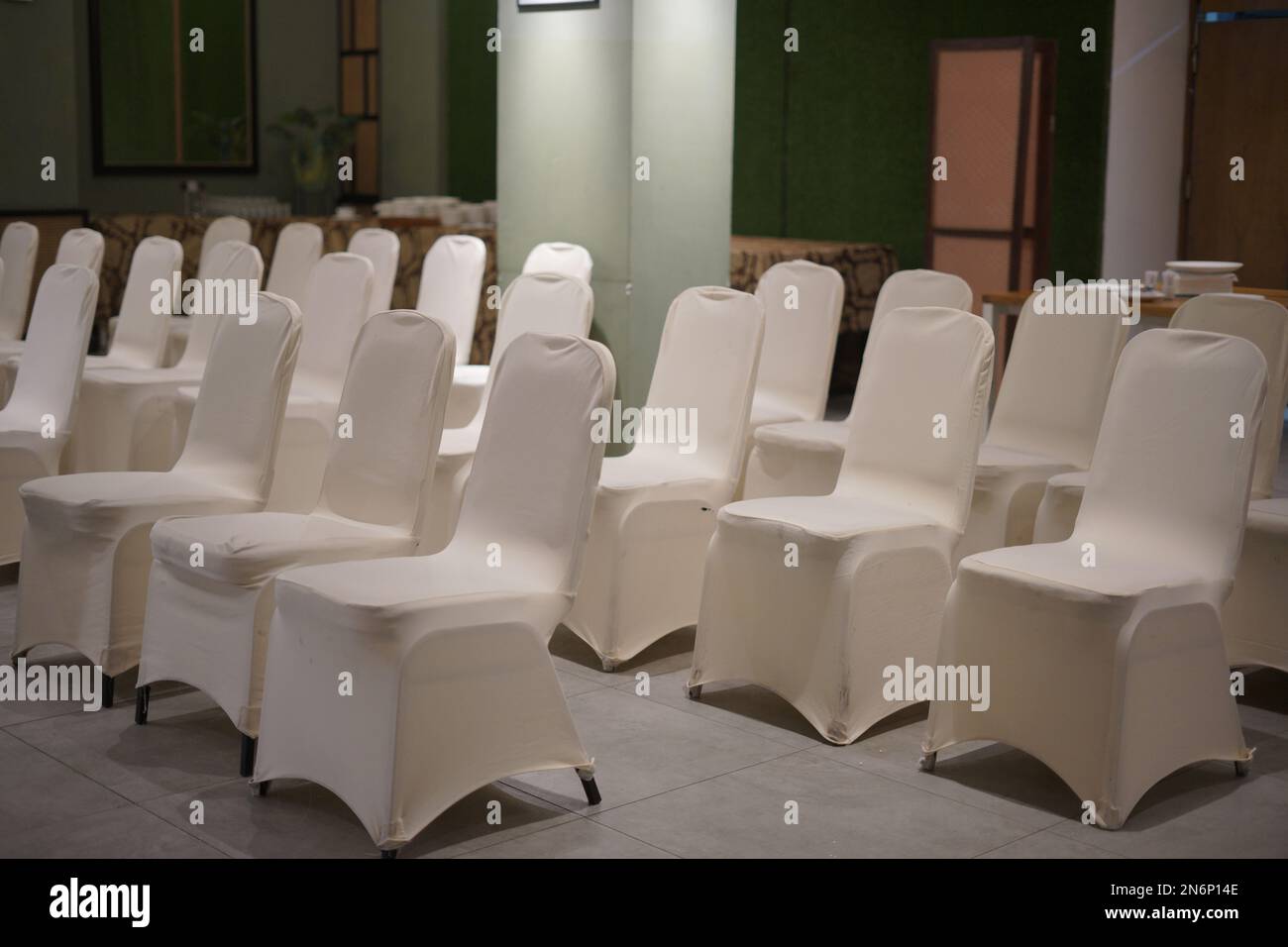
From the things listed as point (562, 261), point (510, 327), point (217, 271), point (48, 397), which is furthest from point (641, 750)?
point (217, 271)

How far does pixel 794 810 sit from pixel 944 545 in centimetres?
90

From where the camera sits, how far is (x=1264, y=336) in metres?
4.28

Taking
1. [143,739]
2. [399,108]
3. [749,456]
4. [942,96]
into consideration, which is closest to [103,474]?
[143,739]

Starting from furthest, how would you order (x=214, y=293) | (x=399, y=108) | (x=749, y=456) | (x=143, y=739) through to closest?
(x=399, y=108), (x=214, y=293), (x=749, y=456), (x=143, y=739)

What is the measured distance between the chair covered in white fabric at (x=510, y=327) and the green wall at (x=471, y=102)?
27.1 ft

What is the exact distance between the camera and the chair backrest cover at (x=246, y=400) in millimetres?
4008

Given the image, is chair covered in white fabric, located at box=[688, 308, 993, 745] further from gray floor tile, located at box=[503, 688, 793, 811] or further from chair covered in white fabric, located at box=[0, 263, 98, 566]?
chair covered in white fabric, located at box=[0, 263, 98, 566]

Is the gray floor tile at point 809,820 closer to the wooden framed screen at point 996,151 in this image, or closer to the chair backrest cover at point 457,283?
the chair backrest cover at point 457,283

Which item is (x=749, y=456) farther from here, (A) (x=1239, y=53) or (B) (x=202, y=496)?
(A) (x=1239, y=53)

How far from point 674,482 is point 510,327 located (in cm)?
103

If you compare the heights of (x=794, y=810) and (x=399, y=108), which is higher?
(x=399, y=108)

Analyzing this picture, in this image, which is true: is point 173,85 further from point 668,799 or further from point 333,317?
point 668,799

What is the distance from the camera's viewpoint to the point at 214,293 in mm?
6000
